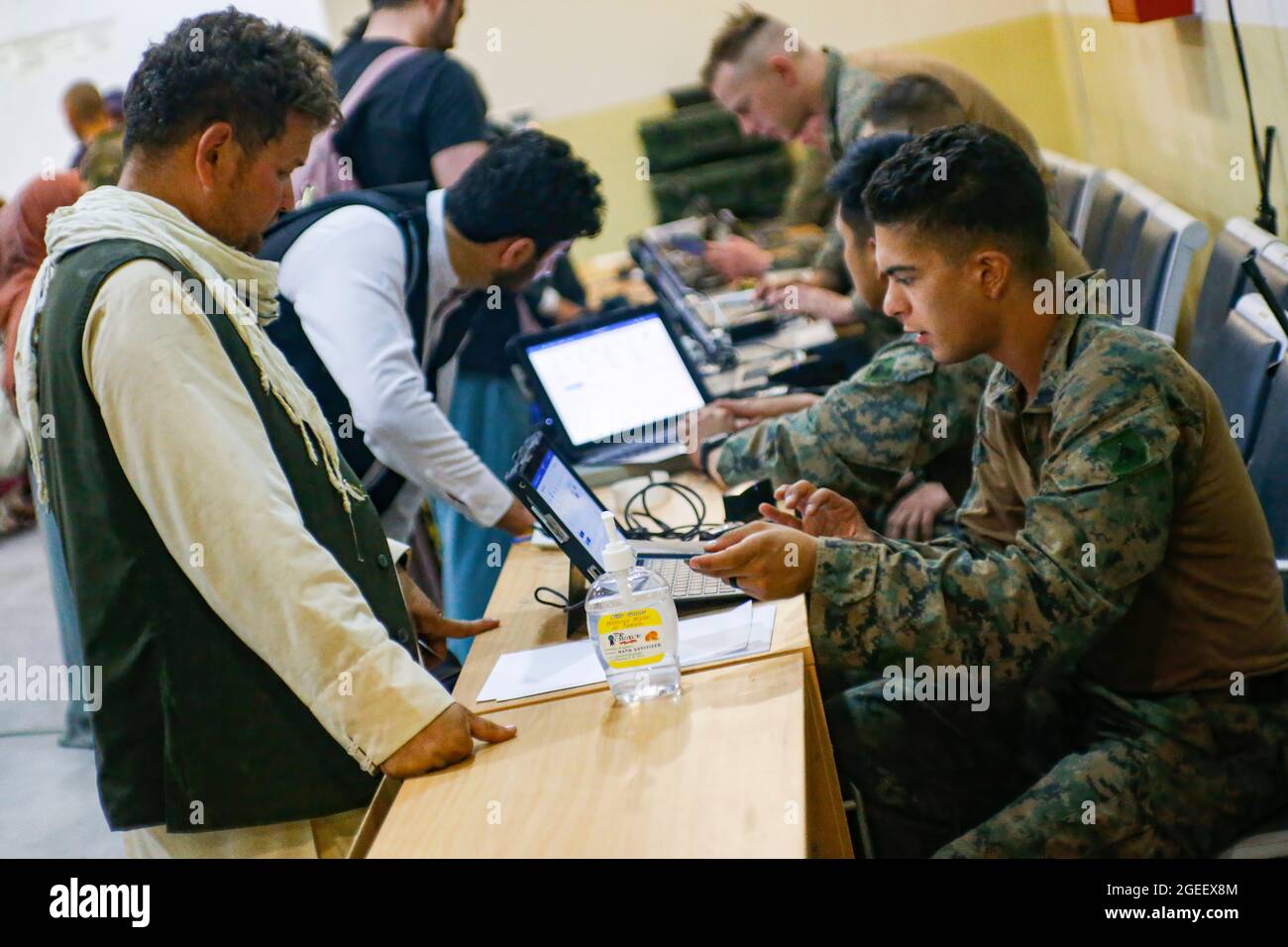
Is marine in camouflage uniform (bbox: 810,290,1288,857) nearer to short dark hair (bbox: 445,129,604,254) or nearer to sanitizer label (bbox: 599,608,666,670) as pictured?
sanitizer label (bbox: 599,608,666,670)

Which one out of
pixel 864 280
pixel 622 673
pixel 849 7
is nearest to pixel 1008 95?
pixel 849 7

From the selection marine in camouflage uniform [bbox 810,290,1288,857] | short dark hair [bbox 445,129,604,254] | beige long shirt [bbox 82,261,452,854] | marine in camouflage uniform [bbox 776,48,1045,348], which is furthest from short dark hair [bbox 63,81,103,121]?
marine in camouflage uniform [bbox 810,290,1288,857]

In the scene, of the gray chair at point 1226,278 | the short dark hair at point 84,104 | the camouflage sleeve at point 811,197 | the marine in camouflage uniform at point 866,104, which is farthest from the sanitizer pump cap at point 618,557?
the short dark hair at point 84,104

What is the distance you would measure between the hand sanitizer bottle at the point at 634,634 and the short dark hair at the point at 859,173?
113 centimetres

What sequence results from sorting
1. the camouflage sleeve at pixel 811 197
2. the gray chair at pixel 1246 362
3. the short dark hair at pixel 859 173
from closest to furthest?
the gray chair at pixel 1246 362
the short dark hair at pixel 859 173
the camouflage sleeve at pixel 811 197

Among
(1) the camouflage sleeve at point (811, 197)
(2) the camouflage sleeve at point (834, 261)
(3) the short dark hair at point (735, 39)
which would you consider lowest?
(1) the camouflage sleeve at point (811, 197)

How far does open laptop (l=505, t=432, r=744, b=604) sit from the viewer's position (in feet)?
6.09

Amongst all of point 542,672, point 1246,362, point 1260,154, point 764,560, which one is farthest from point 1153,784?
point 1260,154

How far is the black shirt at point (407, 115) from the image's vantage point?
10.0 ft

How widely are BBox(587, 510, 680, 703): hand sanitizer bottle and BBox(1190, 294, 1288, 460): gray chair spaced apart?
3.38 ft

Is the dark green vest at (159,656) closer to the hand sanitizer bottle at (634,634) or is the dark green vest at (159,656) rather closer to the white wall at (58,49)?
the hand sanitizer bottle at (634,634)

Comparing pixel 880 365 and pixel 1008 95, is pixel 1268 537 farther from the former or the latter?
pixel 1008 95

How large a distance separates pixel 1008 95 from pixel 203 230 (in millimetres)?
5216

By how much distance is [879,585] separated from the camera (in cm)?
158
